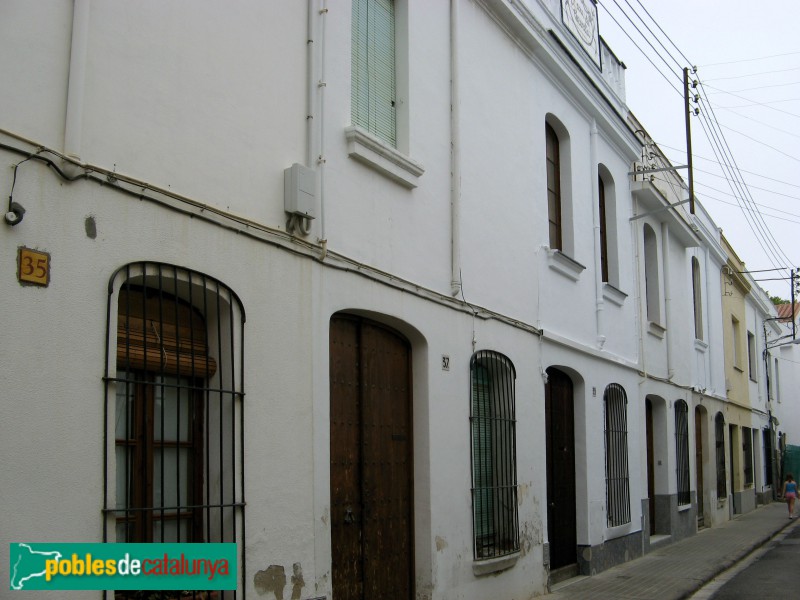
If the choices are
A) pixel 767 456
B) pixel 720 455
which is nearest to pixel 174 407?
→ pixel 720 455

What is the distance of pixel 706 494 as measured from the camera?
2011cm

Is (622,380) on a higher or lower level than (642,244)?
lower

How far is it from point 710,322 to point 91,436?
19500 mm

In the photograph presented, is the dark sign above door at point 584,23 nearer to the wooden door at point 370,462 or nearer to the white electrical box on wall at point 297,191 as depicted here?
the wooden door at point 370,462

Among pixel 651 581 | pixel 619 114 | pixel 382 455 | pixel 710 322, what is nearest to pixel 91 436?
pixel 382 455

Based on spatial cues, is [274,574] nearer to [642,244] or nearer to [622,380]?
[622,380]

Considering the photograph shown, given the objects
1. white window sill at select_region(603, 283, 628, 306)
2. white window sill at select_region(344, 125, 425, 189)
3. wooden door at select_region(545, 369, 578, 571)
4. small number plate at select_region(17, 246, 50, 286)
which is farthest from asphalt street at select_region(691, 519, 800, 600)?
small number plate at select_region(17, 246, 50, 286)

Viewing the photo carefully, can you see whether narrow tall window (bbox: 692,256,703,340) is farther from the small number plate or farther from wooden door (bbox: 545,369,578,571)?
the small number plate

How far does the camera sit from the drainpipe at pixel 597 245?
527 inches

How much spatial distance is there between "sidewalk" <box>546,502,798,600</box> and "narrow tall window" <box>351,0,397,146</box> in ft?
19.2

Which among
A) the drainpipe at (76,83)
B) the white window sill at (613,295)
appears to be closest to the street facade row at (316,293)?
the drainpipe at (76,83)

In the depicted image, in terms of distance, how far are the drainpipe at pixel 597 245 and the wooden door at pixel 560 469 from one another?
1.29 m

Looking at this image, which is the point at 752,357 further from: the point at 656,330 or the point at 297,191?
the point at 297,191

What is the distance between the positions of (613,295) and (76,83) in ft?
34.9
